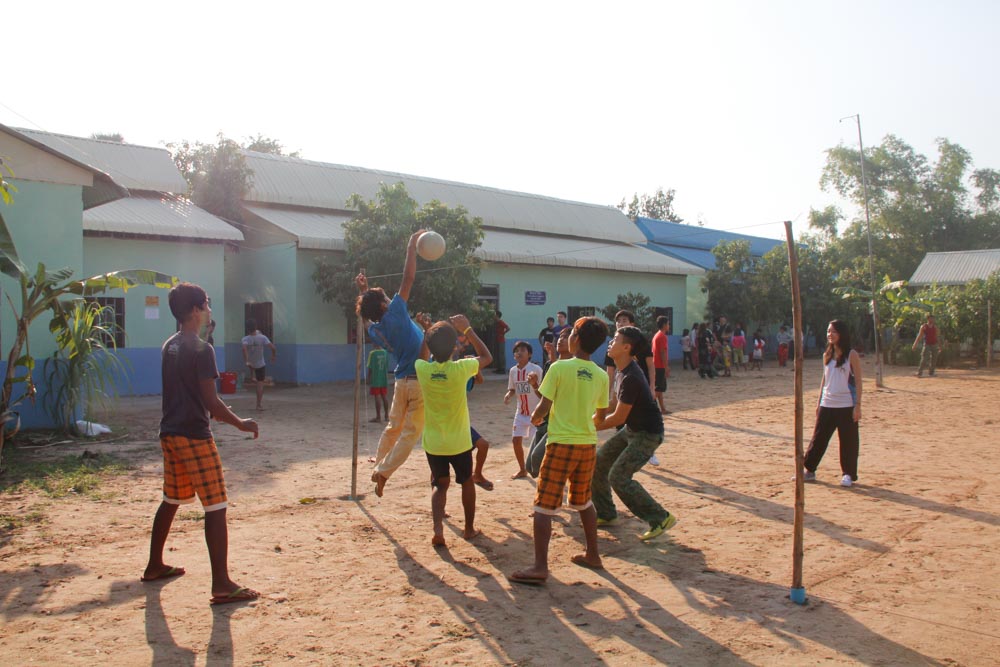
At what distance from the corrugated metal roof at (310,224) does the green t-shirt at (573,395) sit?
14.1 metres

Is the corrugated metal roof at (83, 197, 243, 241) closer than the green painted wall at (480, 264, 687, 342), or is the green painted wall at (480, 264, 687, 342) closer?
the corrugated metal roof at (83, 197, 243, 241)

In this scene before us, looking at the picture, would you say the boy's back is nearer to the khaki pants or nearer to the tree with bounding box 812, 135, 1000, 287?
the khaki pants

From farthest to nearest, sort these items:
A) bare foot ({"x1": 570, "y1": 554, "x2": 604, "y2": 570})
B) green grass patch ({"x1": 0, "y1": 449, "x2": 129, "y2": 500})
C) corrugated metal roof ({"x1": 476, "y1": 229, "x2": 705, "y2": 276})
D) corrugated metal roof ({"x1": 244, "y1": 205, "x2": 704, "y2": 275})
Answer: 1. corrugated metal roof ({"x1": 476, "y1": 229, "x2": 705, "y2": 276})
2. corrugated metal roof ({"x1": 244, "y1": 205, "x2": 704, "y2": 275})
3. green grass patch ({"x1": 0, "y1": 449, "x2": 129, "y2": 500})
4. bare foot ({"x1": 570, "y1": 554, "x2": 604, "y2": 570})

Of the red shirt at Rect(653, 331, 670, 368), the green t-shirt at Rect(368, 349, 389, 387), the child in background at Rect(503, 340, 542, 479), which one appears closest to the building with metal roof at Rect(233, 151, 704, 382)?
the green t-shirt at Rect(368, 349, 389, 387)

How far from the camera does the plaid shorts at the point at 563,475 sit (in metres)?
4.68

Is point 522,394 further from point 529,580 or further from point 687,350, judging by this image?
point 687,350

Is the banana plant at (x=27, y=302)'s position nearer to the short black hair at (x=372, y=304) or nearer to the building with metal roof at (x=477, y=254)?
the short black hair at (x=372, y=304)

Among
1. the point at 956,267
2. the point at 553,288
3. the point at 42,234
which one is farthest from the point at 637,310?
the point at 956,267

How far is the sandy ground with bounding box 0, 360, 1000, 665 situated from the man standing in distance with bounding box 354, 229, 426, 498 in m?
0.66

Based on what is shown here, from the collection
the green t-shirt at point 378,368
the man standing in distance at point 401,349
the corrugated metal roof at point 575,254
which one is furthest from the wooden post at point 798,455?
the corrugated metal roof at point 575,254

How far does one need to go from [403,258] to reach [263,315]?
17.3ft

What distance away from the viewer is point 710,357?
2103cm

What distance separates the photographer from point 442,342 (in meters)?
5.23

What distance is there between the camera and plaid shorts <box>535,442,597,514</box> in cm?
468
